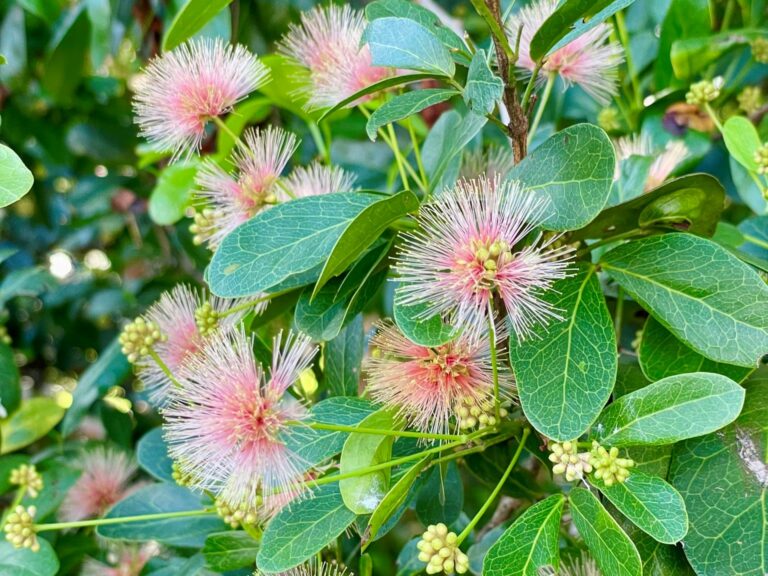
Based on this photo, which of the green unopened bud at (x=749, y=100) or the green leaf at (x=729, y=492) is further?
the green unopened bud at (x=749, y=100)

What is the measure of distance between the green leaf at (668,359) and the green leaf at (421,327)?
0.22 metres

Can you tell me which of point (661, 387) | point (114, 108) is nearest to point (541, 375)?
point (661, 387)

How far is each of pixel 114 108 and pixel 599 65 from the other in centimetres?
143

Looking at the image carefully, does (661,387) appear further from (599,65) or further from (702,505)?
(599,65)

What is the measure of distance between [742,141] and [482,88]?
436mm

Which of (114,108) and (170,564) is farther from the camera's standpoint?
(114,108)

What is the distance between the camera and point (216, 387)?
0.79 metres

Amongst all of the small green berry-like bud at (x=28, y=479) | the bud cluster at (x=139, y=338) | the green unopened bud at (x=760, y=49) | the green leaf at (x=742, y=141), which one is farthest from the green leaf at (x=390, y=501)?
the green unopened bud at (x=760, y=49)

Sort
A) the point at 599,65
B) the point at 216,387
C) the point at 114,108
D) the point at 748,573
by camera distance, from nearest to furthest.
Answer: the point at 748,573, the point at 216,387, the point at 599,65, the point at 114,108

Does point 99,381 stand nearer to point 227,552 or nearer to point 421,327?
point 227,552

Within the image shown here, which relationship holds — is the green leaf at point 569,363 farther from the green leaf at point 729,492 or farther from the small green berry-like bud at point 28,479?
the small green berry-like bud at point 28,479

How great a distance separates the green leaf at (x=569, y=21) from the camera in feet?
2.39

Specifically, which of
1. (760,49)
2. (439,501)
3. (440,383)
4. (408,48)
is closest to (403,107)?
Answer: (408,48)

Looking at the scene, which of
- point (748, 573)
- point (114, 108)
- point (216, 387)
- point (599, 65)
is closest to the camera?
point (748, 573)
